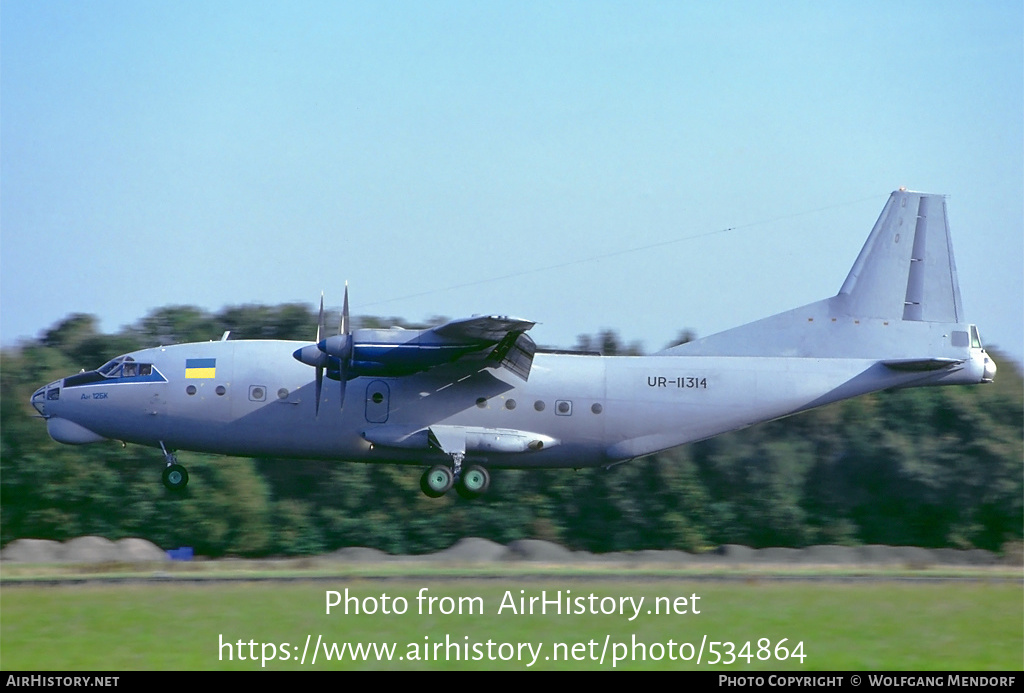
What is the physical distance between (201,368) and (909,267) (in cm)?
1257

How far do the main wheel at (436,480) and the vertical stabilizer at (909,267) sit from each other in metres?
7.78

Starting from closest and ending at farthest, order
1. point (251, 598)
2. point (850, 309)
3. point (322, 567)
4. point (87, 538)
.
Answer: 1. point (251, 598)
2. point (850, 309)
3. point (322, 567)
4. point (87, 538)

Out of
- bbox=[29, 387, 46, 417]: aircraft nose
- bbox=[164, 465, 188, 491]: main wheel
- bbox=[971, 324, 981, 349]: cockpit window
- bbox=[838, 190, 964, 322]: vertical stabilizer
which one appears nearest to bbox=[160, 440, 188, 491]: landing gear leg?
bbox=[164, 465, 188, 491]: main wheel

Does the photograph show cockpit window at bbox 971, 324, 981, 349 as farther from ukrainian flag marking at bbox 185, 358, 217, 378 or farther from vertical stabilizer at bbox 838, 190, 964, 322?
ukrainian flag marking at bbox 185, 358, 217, 378

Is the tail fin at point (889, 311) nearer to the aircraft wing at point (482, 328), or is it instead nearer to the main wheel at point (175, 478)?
the aircraft wing at point (482, 328)

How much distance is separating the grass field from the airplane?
2.31 metres

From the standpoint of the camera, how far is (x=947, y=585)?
20828mm

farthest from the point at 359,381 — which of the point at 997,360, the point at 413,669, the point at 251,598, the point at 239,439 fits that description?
the point at 997,360

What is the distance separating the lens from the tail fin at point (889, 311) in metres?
20.9

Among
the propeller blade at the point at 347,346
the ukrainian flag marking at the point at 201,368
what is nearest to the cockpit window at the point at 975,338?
the propeller blade at the point at 347,346

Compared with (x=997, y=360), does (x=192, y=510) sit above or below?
below

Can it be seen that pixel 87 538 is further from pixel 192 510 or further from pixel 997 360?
pixel 997 360

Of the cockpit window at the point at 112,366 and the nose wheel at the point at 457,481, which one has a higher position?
the cockpit window at the point at 112,366
